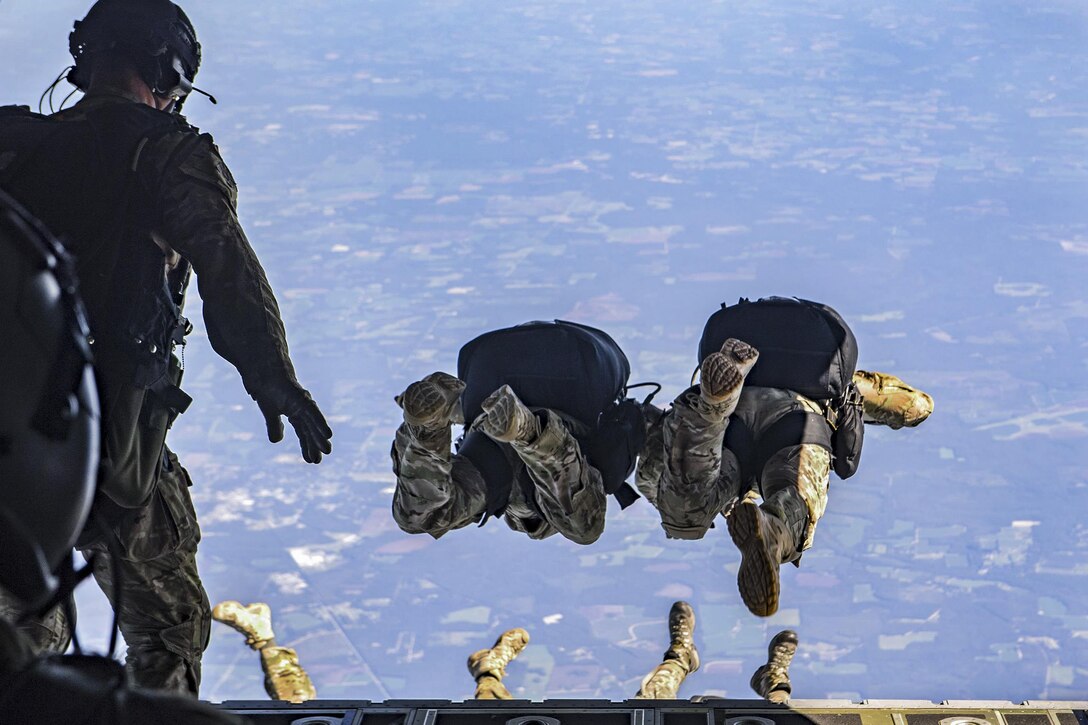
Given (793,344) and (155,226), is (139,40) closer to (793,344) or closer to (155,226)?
(155,226)

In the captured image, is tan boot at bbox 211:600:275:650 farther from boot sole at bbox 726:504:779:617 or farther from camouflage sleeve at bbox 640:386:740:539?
boot sole at bbox 726:504:779:617

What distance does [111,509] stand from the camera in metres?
4.29

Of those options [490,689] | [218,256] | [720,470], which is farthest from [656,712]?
[490,689]

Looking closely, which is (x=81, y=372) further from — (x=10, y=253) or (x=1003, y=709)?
(x=1003, y=709)

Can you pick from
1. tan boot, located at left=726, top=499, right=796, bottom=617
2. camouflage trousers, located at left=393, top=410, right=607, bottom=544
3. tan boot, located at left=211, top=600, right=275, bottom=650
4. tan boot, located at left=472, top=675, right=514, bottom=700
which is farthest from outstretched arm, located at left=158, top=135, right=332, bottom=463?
tan boot, located at left=211, top=600, right=275, bottom=650

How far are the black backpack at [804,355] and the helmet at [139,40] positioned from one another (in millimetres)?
2744

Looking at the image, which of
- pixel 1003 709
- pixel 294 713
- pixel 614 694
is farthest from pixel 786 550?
pixel 614 694

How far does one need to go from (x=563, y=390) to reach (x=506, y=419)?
66 centimetres

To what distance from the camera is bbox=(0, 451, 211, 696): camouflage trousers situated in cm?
444

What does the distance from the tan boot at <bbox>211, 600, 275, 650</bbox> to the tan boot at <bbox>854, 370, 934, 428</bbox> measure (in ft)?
16.8

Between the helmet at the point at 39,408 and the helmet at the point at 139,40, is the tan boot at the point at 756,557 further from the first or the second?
the helmet at the point at 39,408

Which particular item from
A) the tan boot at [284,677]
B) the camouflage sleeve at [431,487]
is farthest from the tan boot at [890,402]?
the tan boot at [284,677]

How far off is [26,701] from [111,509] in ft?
9.42

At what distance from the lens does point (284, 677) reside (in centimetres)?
881
